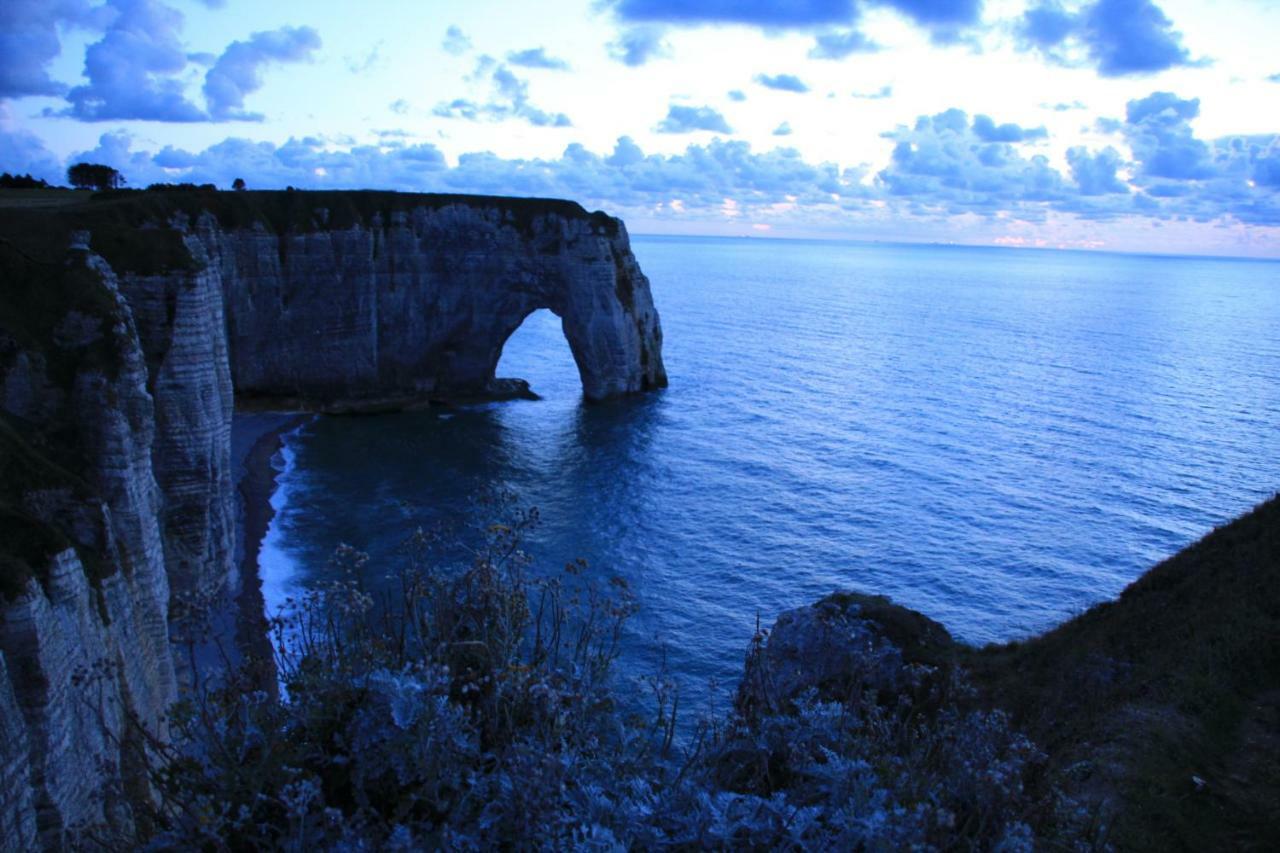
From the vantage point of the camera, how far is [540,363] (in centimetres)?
9450

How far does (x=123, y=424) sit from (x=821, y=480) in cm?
3815

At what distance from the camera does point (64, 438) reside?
22.1 m

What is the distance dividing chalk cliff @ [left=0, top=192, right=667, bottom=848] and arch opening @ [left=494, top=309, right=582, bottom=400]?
62.1 ft

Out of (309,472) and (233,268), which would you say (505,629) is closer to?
(309,472)

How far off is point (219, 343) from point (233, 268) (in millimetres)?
31109

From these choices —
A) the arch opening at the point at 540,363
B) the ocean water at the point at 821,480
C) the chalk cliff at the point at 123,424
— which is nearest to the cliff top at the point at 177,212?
the chalk cliff at the point at 123,424

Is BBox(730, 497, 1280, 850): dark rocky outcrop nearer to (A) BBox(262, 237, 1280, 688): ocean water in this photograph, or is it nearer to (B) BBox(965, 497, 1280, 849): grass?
(B) BBox(965, 497, 1280, 849): grass

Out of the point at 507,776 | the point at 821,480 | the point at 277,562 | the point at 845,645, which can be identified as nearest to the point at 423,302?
the point at 277,562

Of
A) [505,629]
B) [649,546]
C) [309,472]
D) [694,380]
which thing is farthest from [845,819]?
[694,380]

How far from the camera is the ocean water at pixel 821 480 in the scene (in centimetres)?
3759

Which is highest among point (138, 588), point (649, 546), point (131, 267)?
point (131, 267)

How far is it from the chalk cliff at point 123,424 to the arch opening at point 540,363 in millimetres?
18930

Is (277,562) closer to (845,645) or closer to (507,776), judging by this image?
(845,645)

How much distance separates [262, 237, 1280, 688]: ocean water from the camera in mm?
37594
